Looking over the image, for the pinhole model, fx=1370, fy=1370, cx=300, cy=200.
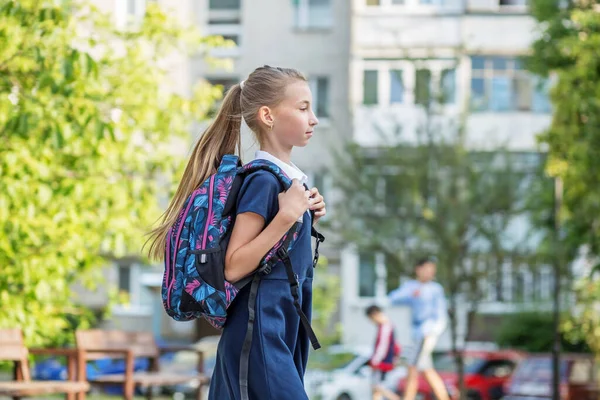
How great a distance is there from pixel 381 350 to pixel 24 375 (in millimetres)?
7329

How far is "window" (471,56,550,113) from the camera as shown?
45.8 metres

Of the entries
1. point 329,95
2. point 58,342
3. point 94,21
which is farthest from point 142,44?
point 329,95

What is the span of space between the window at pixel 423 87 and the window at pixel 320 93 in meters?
18.9

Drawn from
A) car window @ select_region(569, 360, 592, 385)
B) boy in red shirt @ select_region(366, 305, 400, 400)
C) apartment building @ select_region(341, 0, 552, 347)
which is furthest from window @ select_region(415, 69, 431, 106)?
apartment building @ select_region(341, 0, 552, 347)

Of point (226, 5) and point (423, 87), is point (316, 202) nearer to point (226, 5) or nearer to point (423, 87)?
point (423, 87)

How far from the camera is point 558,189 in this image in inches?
935

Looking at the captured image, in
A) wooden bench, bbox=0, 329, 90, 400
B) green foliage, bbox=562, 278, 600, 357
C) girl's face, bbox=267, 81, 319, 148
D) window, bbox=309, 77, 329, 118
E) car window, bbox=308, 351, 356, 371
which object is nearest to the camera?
girl's face, bbox=267, 81, 319, 148

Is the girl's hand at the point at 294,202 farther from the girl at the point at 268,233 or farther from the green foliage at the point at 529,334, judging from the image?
the green foliage at the point at 529,334

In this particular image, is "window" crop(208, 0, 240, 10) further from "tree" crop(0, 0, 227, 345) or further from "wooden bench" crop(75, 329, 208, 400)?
"wooden bench" crop(75, 329, 208, 400)

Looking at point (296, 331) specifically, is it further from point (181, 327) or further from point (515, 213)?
point (181, 327)

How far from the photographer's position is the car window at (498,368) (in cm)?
2900

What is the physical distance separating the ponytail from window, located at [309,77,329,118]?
4087 cm

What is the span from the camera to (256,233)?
4.52 metres

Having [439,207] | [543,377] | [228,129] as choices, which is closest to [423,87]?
[439,207]
